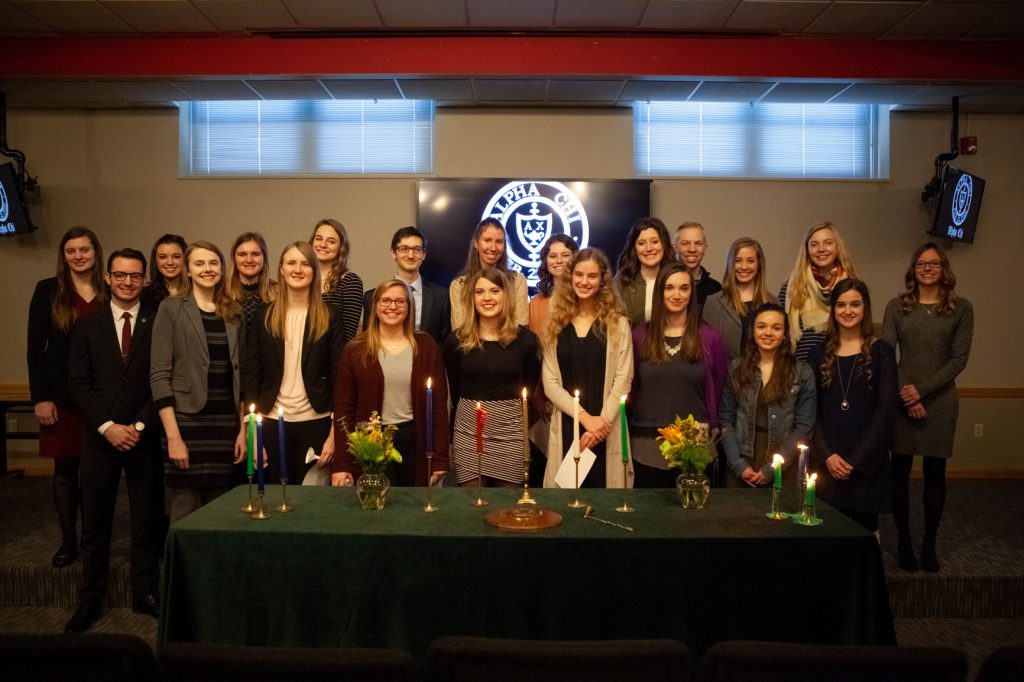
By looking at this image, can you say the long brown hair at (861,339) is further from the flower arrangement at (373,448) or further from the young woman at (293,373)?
the young woman at (293,373)

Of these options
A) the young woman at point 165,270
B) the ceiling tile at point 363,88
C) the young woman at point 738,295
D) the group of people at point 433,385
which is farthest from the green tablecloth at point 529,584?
the ceiling tile at point 363,88

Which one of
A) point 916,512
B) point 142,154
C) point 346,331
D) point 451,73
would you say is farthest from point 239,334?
point 916,512

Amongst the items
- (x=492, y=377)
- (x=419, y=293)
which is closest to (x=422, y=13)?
(x=419, y=293)

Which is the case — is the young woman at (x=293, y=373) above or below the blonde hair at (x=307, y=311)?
below

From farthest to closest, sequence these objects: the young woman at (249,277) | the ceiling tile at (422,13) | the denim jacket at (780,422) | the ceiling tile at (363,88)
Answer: the ceiling tile at (363,88), the ceiling tile at (422,13), the young woman at (249,277), the denim jacket at (780,422)

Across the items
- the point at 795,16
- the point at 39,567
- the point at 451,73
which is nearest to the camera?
the point at 39,567

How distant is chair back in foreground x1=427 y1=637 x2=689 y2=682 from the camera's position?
106 centimetres

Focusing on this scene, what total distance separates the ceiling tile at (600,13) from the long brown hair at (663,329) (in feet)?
6.46

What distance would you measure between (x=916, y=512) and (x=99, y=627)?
15.3ft

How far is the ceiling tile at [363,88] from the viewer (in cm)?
481

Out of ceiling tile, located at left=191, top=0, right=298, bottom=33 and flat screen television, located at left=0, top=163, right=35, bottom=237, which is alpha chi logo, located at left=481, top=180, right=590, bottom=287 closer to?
ceiling tile, located at left=191, top=0, right=298, bottom=33

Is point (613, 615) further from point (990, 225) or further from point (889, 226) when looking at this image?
point (990, 225)

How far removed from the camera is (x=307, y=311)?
320 centimetres

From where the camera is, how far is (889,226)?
574cm
